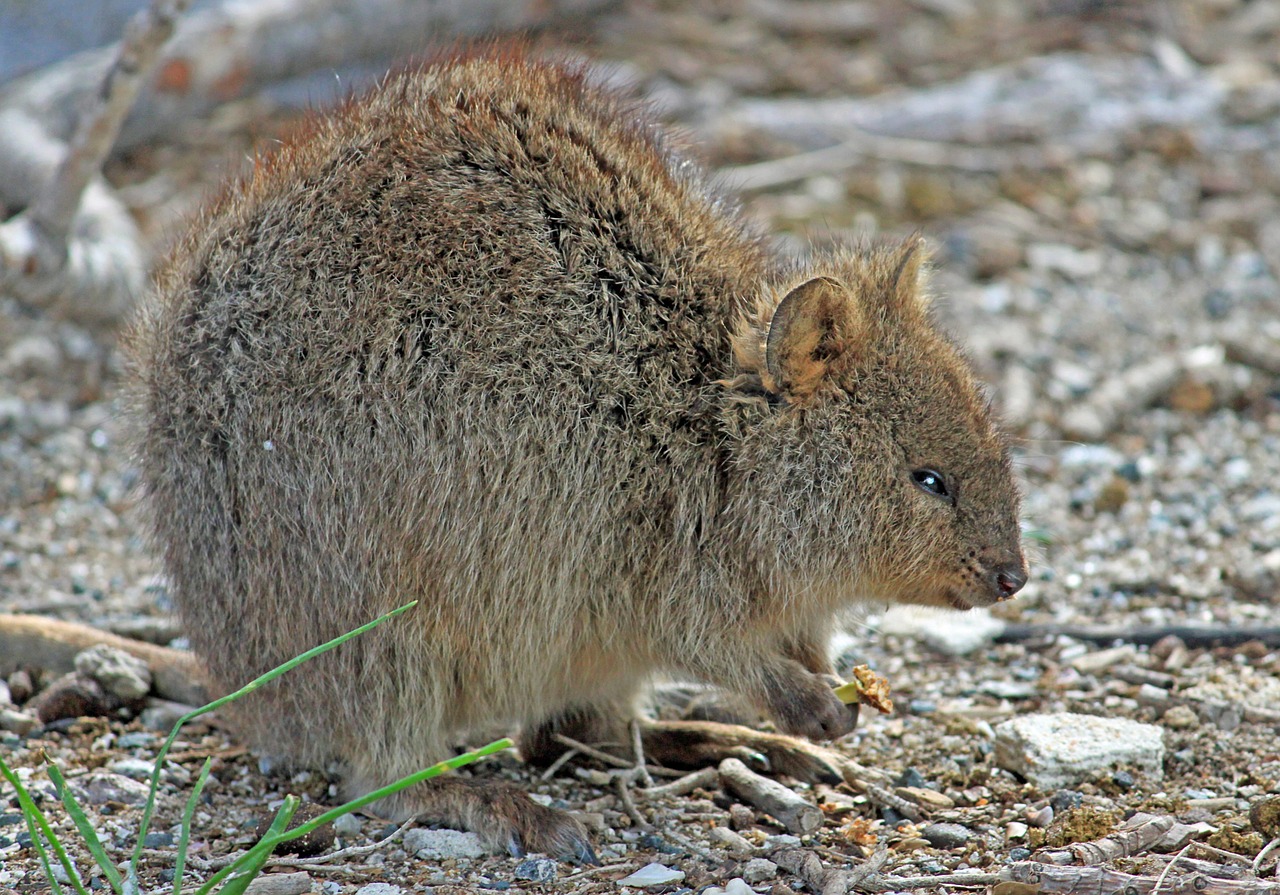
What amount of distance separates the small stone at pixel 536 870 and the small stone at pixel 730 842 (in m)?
0.51

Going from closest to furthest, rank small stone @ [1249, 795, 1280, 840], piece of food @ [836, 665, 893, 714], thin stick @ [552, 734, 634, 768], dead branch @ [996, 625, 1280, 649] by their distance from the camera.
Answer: small stone @ [1249, 795, 1280, 840] → piece of food @ [836, 665, 893, 714] → thin stick @ [552, 734, 634, 768] → dead branch @ [996, 625, 1280, 649]

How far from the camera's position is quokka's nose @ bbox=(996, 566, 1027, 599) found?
14.4ft

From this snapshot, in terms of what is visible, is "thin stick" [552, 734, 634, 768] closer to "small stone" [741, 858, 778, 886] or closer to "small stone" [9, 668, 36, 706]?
"small stone" [741, 858, 778, 886]

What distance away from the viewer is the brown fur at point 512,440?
4129mm

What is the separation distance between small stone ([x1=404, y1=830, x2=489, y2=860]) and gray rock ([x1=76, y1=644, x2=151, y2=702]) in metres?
1.32

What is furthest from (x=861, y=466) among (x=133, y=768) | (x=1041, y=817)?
(x=133, y=768)

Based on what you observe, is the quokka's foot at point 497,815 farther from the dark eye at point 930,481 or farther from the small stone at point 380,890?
the dark eye at point 930,481

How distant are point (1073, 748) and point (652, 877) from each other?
4.84 ft

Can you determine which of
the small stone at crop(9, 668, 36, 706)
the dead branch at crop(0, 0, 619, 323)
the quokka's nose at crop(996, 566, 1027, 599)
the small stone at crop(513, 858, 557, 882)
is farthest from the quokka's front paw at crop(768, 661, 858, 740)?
the dead branch at crop(0, 0, 619, 323)

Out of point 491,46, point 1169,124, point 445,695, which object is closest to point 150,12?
point 491,46

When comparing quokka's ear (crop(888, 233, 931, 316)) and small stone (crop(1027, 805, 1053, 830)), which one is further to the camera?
quokka's ear (crop(888, 233, 931, 316))

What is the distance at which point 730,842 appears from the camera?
423 cm

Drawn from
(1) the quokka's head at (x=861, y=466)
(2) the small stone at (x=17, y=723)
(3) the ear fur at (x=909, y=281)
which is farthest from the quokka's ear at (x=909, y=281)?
(2) the small stone at (x=17, y=723)

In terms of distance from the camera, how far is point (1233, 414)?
291 inches
